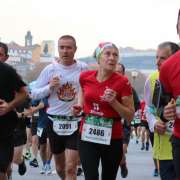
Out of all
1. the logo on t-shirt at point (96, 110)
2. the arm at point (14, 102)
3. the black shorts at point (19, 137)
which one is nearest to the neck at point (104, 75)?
the logo on t-shirt at point (96, 110)

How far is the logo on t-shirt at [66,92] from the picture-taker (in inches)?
324

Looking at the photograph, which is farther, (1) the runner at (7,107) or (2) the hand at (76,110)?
(2) the hand at (76,110)

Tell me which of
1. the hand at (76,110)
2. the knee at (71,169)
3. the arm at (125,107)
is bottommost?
the knee at (71,169)

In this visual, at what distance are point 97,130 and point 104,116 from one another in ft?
0.52

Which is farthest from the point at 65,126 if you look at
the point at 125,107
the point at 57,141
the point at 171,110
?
the point at 171,110

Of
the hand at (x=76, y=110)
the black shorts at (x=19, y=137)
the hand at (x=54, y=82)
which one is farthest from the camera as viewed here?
the black shorts at (x=19, y=137)

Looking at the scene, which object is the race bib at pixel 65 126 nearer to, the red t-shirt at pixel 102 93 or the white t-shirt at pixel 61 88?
the white t-shirt at pixel 61 88

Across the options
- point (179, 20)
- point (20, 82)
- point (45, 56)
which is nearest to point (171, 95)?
point (179, 20)

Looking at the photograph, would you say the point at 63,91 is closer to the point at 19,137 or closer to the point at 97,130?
the point at 97,130

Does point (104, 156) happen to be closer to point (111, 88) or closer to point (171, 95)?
point (111, 88)

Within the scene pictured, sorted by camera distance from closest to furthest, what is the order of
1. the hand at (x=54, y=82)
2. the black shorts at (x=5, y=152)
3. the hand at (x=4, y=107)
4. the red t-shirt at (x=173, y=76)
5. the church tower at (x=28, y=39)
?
1. the red t-shirt at (x=173, y=76)
2. the hand at (x=4, y=107)
3. the black shorts at (x=5, y=152)
4. the hand at (x=54, y=82)
5. the church tower at (x=28, y=39)

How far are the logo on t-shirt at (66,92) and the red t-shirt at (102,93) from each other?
1550 mm

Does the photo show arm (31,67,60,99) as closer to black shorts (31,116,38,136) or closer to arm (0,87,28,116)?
arm (0,87,28,116)

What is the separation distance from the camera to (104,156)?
651 centimetres
